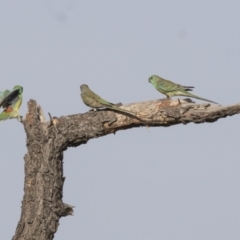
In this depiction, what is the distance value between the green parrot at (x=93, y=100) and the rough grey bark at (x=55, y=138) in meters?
0.09

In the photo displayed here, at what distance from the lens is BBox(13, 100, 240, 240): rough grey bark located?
6.94m

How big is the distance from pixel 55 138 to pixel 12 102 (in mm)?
889

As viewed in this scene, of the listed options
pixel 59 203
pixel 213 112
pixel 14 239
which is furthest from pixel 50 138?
pixel 213 112

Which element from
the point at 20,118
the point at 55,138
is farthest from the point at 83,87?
the point at 55,138

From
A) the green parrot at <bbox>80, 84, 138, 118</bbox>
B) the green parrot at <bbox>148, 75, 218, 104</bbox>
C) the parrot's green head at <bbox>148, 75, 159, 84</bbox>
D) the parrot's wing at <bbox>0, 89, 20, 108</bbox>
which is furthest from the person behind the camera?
the parrot's green head at <bbox>148, 75, 159, 84</bbox>

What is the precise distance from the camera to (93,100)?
7715 mm

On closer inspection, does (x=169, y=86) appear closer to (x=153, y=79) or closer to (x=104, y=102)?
(x=153, y=79)

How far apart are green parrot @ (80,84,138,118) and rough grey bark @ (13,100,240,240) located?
9cm

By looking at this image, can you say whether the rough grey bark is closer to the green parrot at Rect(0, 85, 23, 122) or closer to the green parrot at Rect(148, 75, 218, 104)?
the green parrot at Rect(0, 85, 23, 122)

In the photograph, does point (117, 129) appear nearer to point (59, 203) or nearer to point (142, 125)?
point (142, 125)

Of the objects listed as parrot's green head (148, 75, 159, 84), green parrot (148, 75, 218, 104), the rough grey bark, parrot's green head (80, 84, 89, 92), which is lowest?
the rough grey bark

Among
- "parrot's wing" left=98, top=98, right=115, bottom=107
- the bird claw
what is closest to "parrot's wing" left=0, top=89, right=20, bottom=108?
the bird claw

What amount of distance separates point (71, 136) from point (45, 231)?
1.07m

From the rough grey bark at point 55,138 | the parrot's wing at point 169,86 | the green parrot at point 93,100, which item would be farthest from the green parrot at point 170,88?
the green parrot at point 93,100
